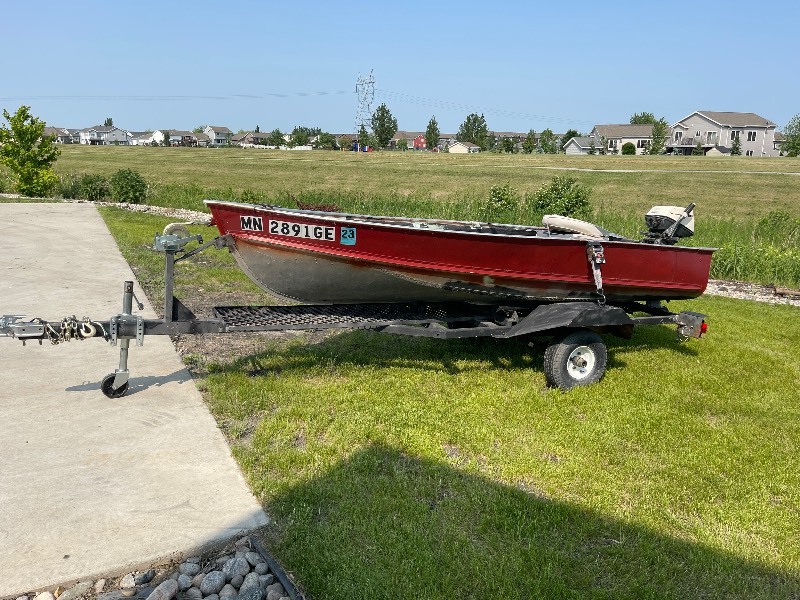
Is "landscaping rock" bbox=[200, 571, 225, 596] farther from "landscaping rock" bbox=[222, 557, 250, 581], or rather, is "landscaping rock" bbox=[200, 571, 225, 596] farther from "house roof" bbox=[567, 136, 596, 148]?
"house roof" bbox=[567, 136, 596, 148]

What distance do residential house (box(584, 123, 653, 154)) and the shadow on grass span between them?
325 feet

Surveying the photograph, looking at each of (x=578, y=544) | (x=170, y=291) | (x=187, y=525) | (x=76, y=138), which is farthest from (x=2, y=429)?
(x=76, y=138)

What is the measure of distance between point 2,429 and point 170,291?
1434mm

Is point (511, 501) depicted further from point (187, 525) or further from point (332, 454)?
point (187, 525)

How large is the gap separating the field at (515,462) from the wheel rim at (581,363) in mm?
159

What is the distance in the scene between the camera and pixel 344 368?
5.86 m

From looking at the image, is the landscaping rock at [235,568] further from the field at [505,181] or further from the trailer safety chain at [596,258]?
the field at [505,181]

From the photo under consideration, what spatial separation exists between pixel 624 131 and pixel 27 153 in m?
94.6

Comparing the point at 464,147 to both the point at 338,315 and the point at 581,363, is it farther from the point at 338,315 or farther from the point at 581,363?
the point at 338,315

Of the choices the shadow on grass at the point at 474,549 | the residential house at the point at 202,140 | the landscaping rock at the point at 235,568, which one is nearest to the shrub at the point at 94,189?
the shadow on grass at the point at 474,549

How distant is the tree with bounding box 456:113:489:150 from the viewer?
327ft

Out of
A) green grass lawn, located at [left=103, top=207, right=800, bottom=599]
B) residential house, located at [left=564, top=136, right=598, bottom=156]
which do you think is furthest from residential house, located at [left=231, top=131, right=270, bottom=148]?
green grass lawn, located at [left=103, top=207, right=800, bottom=599]

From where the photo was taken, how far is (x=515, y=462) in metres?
4.22

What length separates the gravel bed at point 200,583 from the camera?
2873mm
